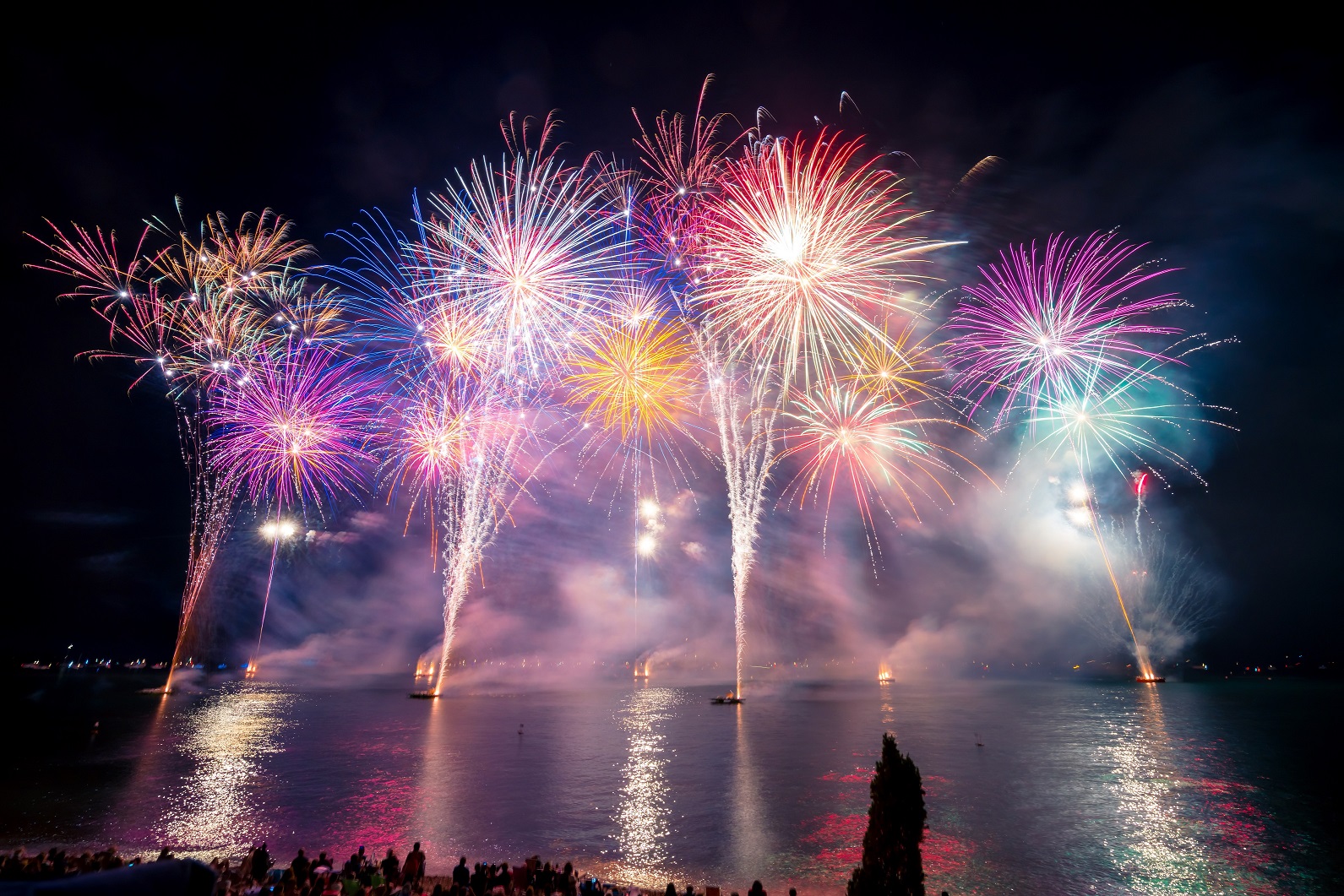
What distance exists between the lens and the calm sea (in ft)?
79.3

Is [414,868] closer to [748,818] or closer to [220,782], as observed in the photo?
[748,818]

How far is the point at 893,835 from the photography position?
47.3ft

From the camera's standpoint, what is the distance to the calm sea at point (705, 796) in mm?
24172

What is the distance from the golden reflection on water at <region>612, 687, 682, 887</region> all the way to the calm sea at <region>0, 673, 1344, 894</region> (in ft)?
0.56

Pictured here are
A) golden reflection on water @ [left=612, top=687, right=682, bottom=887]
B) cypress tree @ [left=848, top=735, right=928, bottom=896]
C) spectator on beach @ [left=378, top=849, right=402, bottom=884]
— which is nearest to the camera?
cypress tree @ [left=848, top=735, right=928, bottom=896]

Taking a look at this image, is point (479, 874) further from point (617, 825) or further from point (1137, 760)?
point (1137, 760)

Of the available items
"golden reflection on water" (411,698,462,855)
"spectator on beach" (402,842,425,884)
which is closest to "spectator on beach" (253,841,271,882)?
"spectator on beach" (402,842,425,884)

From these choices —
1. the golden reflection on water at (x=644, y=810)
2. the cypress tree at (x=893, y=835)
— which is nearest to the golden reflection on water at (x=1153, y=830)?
the cypress tree at (x=893, y=835)

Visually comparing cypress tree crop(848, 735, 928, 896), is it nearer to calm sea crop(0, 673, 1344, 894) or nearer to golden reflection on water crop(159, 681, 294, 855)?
calm sea crop(0, 673, 1344, 894)

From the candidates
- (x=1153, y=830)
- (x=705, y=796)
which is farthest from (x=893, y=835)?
(x=1153, y=830)

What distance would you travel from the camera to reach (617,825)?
28.2 m

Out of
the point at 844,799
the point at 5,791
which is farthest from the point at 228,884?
the point at 5,791

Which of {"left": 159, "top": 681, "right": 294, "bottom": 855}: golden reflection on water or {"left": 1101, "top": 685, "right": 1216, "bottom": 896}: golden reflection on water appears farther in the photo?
{"left": 159, "top": 681, "right": 294, "bottom": 855}: golden reflection on water

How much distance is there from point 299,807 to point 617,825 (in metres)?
16.1
